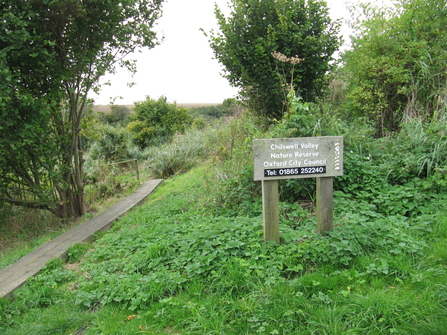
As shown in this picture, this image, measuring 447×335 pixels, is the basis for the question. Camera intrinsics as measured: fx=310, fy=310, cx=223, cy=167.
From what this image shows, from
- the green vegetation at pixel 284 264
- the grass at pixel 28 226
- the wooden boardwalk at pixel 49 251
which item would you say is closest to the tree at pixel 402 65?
the green vegetation at pixel 284 264

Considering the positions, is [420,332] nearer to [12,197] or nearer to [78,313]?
[78,313]

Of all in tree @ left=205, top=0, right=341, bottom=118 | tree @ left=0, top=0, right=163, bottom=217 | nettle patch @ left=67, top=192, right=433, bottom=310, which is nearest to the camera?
nettle patch @ left=67, top=192, right=433, bottom=310

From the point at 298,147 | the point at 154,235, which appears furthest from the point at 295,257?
the point at 154,235

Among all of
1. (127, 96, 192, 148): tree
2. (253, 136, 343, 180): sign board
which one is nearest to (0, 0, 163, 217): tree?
(253, 136, 343, 180): sign board

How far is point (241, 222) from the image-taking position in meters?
4.11

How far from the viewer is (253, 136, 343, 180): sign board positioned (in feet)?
11.2

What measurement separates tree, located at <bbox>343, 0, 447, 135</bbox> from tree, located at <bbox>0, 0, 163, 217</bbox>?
17.8 ft

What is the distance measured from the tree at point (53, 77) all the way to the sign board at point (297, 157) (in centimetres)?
434

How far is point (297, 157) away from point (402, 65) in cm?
549

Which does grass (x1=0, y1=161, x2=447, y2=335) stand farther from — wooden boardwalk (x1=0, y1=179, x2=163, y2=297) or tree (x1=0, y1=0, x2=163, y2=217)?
tree (x1=0, y1=0, x2=163, y2=217)

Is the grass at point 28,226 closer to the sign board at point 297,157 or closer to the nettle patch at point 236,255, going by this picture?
the nettle patch at point 236,255

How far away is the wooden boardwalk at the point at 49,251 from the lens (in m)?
3.86

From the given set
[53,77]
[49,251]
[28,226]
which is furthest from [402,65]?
[28,226]

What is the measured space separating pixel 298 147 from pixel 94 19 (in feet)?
17.1
